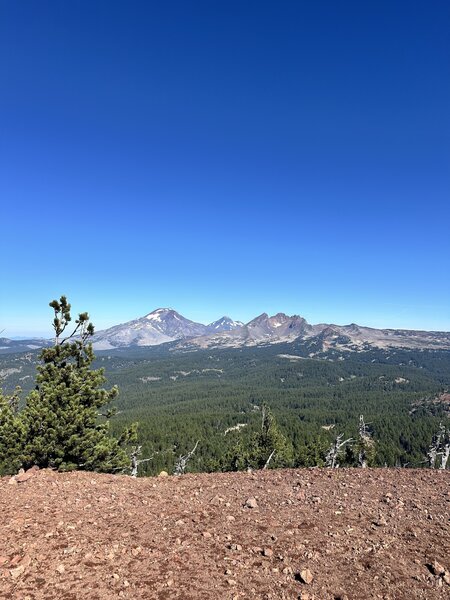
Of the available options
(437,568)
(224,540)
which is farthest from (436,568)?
(224,540)

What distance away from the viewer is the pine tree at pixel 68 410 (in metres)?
19.5

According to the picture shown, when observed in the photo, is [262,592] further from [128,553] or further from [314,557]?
[128,553]

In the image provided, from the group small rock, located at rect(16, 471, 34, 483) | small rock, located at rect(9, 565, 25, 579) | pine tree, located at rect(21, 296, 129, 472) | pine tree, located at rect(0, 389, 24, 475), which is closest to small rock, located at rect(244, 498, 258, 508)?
small rock, located at rect(9, 565, 25, 579)

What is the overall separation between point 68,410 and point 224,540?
13.5 meters

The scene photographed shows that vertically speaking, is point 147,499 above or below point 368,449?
above

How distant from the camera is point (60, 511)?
11320mm

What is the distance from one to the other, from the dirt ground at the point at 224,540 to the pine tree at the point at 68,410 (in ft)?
16.5

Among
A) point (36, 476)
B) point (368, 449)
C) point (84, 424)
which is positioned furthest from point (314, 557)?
point (368, 449)

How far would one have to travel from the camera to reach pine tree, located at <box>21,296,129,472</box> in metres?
19.5

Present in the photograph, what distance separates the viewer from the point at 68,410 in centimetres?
2008

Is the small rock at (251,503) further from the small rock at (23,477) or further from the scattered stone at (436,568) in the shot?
the small rock at (23,477)

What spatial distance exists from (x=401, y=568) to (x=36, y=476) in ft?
44.8

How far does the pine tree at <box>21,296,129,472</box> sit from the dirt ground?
5024 millimetres

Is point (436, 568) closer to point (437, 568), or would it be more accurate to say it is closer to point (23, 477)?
point (437, 568)
